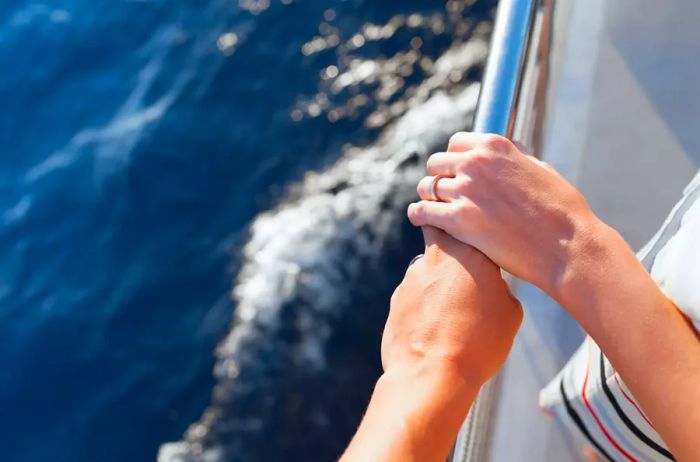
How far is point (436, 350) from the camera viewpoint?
2.92 ft

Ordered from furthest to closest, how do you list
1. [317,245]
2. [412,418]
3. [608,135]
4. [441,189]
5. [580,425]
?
[317,245] < [608,135] < [580,425] < [441,189] < [412,418]

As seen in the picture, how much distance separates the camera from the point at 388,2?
4176 mm

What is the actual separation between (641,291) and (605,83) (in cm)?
112

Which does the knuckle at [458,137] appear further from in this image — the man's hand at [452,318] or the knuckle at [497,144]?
the man's hand at [452,318]

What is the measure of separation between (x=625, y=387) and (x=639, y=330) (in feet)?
0.46

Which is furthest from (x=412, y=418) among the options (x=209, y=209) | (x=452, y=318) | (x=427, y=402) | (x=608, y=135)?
(x=209, y=209)

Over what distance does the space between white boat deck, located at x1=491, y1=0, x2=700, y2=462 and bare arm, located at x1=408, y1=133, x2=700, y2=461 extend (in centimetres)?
65

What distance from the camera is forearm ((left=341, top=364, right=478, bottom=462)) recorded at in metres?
0.78

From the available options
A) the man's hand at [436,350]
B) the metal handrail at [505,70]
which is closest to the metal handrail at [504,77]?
the metal handrail at [505,70]

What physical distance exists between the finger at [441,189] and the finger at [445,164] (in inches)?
0.4

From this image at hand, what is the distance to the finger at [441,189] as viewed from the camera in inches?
39.3

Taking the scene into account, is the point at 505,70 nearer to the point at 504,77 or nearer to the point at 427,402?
the point at 504,77

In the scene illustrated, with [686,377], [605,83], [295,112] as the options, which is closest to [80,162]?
[295,112]

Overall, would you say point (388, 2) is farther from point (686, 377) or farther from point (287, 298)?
point (686, 377)
